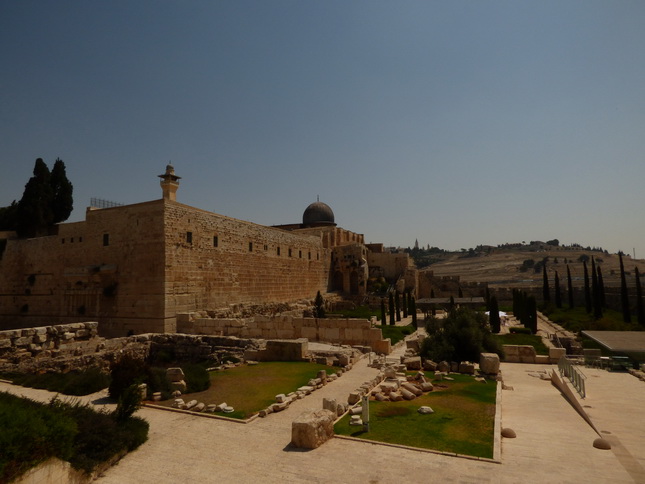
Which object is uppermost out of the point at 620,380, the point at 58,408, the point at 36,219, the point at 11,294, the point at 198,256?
the point at 36,219

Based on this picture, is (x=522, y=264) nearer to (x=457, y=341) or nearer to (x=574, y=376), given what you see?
(x=457, y=341)

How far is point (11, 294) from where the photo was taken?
2133 centimetres

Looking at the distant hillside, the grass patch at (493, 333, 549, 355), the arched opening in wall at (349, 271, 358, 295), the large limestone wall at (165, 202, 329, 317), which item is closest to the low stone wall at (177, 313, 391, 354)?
the large limestone wall at (165, 202, 329, 317)

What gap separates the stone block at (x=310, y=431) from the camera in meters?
5.99

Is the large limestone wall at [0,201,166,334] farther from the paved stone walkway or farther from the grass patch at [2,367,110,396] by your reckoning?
the paved stone walkway

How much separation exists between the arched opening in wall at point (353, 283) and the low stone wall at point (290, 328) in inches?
718

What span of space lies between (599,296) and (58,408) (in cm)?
2858

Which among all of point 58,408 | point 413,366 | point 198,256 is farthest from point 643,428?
point 198,256

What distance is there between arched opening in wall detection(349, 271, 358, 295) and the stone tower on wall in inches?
715

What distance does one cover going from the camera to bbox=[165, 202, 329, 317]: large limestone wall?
16.9 meters

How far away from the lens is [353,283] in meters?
34.2

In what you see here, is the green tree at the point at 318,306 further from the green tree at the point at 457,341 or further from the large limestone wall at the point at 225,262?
the green tree at the point at 457,341

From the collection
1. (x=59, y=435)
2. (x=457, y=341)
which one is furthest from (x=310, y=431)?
(x=457, y=341)

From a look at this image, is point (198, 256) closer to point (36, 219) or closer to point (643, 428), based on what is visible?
point (36, 219)
